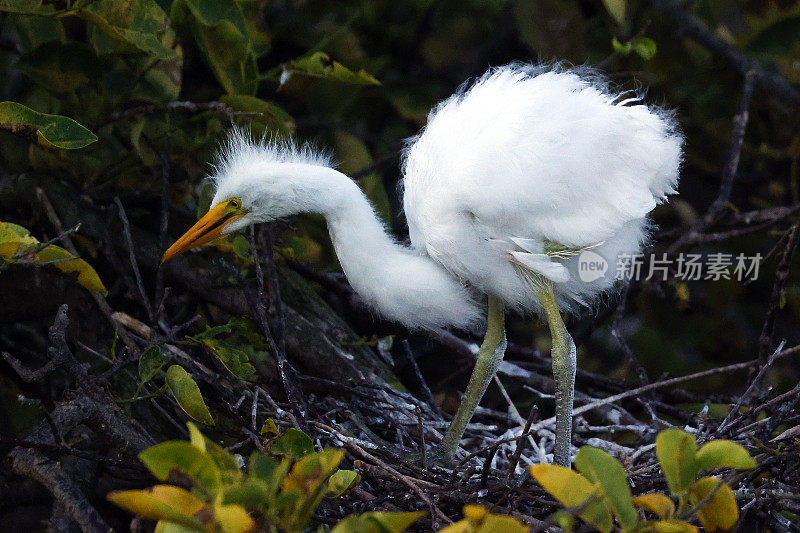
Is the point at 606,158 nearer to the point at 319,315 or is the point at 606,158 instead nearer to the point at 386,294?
the point at 386,294

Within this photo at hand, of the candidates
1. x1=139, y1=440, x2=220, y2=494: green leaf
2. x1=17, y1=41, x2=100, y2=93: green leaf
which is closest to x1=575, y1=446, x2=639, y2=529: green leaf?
x1=139, y1=440, x2=220, y2=494: green leaf

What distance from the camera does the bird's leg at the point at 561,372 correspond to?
162 centimetres

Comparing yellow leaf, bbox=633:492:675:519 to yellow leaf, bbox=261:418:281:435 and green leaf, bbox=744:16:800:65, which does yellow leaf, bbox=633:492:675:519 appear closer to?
yellow leaf, bbox=261:418:281:435

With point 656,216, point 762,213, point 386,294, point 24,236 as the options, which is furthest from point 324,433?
point 656,216

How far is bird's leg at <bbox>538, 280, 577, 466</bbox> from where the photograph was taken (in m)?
1.62

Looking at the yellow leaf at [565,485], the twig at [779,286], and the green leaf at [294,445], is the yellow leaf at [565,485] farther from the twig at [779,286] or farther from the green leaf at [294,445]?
the twig at [779,286]

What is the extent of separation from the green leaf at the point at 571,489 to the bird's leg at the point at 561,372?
2.31 feet

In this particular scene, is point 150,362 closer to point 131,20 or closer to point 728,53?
point 131,20

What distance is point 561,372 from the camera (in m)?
1.65

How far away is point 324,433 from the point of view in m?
1.54

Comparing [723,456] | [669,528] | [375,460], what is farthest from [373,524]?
[375,460]

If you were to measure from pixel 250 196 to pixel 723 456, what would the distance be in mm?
1029

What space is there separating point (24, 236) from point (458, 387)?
1.45 m

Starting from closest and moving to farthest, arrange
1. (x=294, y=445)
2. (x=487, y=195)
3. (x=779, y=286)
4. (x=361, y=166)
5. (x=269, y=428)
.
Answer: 1. (x=294, y=445)
2. (x=269, y=428)
3. (x=487, y=195)
4. (x=779, y=286)
5. (x=361, y=166)
